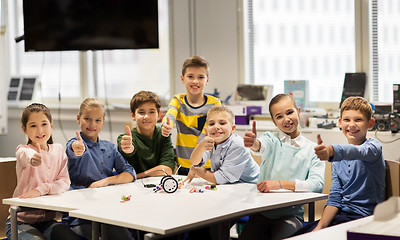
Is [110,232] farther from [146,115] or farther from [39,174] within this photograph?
[146,115]

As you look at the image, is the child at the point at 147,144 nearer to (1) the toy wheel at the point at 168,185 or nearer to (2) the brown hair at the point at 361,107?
(1) the toy wheel at the point at 168,185

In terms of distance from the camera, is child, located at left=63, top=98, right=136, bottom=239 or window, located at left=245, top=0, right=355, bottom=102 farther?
window, located at left=245, top=0, right=355, bottom=102

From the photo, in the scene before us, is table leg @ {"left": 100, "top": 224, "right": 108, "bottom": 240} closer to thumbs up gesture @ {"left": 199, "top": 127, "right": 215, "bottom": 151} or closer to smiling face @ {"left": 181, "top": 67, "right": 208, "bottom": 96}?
thumbs up gesture @ {"left": 199, "top": 127, "right": 215, "bottom": 151}

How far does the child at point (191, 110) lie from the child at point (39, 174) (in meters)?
0.86

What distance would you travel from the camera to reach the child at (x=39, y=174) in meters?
2.77

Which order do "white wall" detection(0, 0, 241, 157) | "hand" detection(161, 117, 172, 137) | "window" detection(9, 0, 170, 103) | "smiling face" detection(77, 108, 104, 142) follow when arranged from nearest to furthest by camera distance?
"smiling face" detection(77, 108, 104, 142) → "hand" detection(161, 117, 172, 137) → "white wall" detection(0, 0, 241, 157) → "window" detection(9, 0, 170, 103)

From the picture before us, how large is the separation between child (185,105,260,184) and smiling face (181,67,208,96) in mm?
512

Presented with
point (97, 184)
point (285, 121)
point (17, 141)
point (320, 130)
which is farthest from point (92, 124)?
point (17, 141)

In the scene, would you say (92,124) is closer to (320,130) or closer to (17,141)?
(320,130)

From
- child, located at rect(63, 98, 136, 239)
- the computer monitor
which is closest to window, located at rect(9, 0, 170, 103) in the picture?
the computer monitor

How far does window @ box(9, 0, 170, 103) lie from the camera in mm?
5984

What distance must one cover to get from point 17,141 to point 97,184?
14.1 feet

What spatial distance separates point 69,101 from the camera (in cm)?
664

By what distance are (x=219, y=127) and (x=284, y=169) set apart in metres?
0.43
